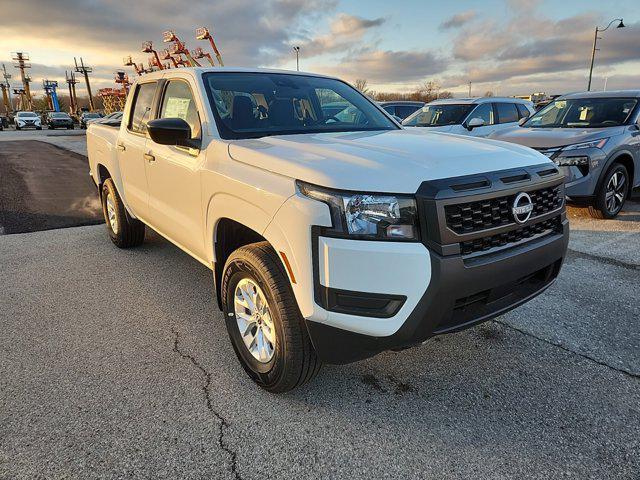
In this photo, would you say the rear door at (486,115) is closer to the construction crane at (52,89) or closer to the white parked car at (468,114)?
the white parked car at (468,114)

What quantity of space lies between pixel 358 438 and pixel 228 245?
142cm

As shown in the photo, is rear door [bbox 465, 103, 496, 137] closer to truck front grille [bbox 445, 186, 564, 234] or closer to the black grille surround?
the black grille surround

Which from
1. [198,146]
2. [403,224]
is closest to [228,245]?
[198,146]

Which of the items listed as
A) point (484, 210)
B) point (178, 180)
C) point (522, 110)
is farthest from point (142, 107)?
point (522, 110)

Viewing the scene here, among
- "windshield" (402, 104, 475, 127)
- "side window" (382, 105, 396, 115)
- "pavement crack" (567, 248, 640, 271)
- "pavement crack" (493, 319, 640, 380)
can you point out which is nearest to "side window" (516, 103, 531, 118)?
"windshield" (402, 104, 475, 127)

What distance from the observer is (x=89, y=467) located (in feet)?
6.97

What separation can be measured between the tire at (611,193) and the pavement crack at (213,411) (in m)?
5.81

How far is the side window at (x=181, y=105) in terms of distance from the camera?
127 inches

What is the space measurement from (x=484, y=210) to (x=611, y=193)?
5.39m

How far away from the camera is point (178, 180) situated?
3357mm

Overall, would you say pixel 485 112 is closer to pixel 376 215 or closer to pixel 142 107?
pixel 142 107

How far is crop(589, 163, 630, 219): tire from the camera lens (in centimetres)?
625

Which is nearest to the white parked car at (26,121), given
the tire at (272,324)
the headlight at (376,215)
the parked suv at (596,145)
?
the parked suv at (596,145)

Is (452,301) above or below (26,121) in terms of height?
below
